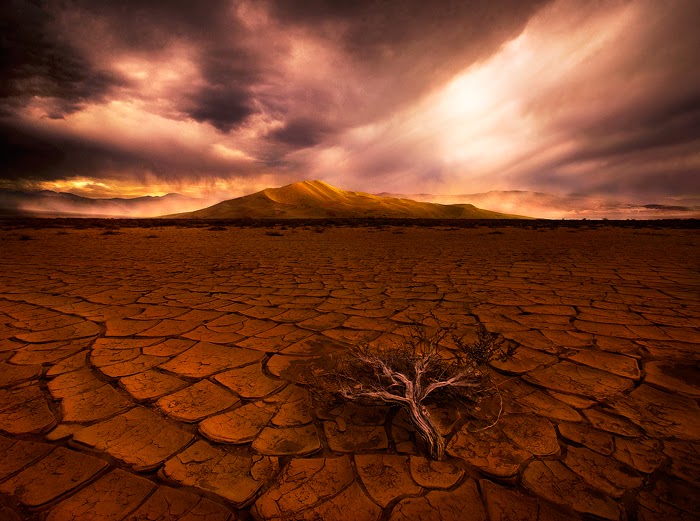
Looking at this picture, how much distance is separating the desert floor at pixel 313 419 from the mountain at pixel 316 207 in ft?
143

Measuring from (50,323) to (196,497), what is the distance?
2377 millimetres

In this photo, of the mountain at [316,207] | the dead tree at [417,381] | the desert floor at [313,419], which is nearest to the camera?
the desert floor at [313,419]

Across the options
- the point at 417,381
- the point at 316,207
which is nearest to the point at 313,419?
the point at 417,381

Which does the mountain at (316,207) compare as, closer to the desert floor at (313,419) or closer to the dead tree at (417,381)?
the desert floor at (313,419)

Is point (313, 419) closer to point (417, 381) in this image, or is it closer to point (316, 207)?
point (417, 381)

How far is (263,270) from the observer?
4.73 meters

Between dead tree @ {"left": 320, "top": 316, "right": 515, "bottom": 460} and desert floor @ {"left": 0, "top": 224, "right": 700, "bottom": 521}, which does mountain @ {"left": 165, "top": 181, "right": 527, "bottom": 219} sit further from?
dead tree @ {"left": 320, "top": 316, "right": 515, "bottom": 460}

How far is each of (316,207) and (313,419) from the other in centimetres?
5473

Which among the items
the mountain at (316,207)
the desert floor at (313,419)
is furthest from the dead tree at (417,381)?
the mountain at (316,207)

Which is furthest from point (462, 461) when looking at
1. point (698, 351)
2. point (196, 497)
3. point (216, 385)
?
point (698, 351)

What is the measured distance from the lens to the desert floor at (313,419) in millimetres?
938

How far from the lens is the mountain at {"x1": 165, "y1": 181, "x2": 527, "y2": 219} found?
162ft

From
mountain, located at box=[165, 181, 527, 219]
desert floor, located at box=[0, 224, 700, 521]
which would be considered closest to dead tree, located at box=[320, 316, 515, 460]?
desert floor, located at box=[0, 224, 700, 521]

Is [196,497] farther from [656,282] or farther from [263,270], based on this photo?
[656,282]
